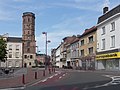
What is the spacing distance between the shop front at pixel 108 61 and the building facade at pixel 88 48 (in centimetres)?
436

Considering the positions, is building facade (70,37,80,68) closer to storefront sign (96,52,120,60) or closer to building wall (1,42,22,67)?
storefront sign (96,52,120,60)

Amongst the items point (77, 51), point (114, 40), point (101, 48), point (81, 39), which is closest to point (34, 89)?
point (114, 40)

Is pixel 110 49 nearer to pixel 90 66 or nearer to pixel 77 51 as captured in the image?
pixel 90 66

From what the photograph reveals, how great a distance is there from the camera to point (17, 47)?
13850 cm

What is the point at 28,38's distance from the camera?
13875 centimetres

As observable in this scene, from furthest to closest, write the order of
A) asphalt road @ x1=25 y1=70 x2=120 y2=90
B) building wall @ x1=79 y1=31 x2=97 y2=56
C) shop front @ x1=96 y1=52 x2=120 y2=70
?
building wall @ x1=79 y1=31 x2=97 y2=56 → shop front @ x1=96 y1=52 x2=120 y2=70 → asphalt road @ x1=25 y1=70 x2=120 y2=90

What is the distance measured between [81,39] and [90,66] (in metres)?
15.1

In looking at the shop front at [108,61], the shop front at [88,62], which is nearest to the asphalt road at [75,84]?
the shop front at [108,61]

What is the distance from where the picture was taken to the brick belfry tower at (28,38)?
138 meters

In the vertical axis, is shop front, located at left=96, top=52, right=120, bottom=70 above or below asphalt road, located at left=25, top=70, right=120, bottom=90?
above

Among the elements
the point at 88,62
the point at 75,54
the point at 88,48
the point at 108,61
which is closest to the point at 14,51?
the point at 75,54

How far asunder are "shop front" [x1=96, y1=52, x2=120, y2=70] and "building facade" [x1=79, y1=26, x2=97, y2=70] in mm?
4363

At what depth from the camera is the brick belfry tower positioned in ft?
453

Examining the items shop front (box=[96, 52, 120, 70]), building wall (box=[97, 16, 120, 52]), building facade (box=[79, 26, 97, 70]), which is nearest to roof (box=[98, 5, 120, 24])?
building wall (box=[97, 16, 120, 52])
